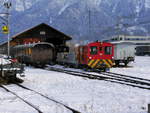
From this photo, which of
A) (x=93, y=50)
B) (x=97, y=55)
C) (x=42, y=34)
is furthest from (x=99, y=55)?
(x=42, y=34)

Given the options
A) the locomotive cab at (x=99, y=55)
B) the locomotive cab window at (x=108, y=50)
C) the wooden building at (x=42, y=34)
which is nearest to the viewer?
the locomotive cab at (x=99, y=55)

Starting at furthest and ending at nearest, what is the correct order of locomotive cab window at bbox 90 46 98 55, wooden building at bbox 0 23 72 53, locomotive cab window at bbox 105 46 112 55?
wooden building at bbox 0 23 72 53
locomotive cab window at bbox 105 46 112 55
locomotive cab window at bbox 90 46 98 55

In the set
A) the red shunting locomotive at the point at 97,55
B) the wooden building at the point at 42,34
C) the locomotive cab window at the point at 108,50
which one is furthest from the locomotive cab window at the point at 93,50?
the wooden building at the point at 42,34

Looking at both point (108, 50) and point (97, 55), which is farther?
point (108, 50)

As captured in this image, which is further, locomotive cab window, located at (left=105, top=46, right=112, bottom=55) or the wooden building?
the wooden building

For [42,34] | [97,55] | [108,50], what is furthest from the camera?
[42,34]

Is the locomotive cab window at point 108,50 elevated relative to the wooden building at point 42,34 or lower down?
lower down

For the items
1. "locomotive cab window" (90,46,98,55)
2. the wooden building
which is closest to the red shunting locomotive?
"locomotive cab window" (90,46,98,55)

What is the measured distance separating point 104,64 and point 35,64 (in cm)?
965

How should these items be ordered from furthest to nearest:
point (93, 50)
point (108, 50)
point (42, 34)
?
point (42, 34) < point (108, 50) < point (93, 50)

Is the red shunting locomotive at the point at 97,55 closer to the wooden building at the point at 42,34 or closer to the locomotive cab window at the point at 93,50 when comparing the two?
the locomotive cab window at the point at 93,50

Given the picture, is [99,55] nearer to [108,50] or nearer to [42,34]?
[108,50]

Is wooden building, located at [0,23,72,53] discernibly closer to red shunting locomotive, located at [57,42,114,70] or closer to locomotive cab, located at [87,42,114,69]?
red shunting locomotive, located at [57,42,114,70]

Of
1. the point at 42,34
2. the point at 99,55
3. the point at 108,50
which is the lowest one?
the point at 99,55
